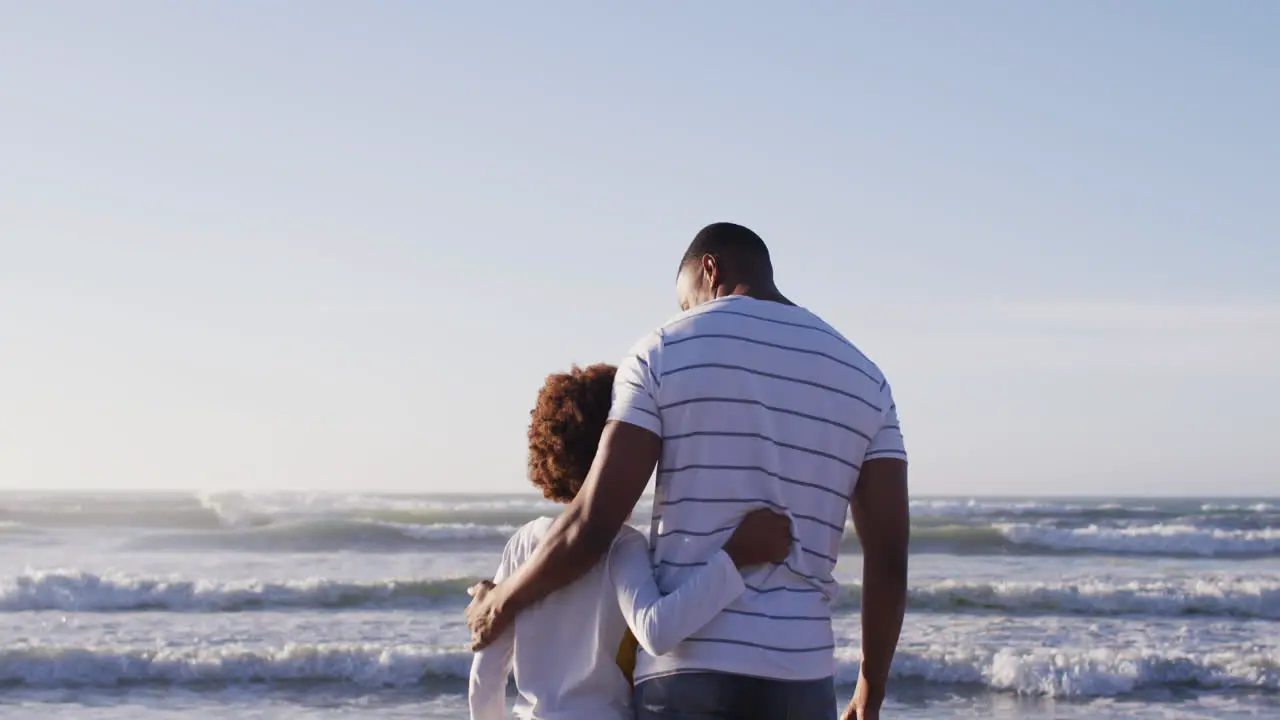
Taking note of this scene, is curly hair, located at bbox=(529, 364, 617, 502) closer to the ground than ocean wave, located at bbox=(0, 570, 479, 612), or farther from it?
farther from it

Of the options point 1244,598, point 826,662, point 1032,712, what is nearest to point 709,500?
point 826,662

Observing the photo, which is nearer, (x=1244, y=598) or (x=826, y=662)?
(x=826, y=662)

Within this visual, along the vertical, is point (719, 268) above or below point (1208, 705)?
above

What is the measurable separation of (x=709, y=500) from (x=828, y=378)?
293mm

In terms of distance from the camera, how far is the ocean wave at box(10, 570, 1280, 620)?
1181 centimetres

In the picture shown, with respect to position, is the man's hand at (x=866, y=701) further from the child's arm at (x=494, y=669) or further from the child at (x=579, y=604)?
the child's arm at (x=494, y=669)

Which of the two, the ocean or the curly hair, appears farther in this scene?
the ocean

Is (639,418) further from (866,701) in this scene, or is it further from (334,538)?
(334,538)

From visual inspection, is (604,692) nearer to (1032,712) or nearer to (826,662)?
(826,662)

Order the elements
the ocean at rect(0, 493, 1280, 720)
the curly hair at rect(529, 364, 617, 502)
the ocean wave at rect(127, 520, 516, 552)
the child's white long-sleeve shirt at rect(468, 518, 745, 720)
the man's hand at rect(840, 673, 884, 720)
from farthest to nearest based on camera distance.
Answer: the ocean wave at rect(127, 520, 516, 552) < the ocean at rect(0, 493, 1280, 720) < the man's hand at rect(840, 673, 884, 720) < the curly hair at rect(529, 364, 617, 502) < the child's white long-sleeve shirt at rect(468, 518, 745, 720)

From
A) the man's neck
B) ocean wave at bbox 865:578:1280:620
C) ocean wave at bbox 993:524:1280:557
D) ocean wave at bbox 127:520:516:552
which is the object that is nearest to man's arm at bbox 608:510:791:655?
the man's neck

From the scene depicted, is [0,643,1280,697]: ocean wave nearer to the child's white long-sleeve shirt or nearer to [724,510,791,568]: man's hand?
the child's white long-sleeve shirt

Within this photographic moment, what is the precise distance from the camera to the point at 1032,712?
26.0 feet

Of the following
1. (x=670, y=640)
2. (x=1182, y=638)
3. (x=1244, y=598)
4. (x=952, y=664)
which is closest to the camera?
(x=670, y=640)
